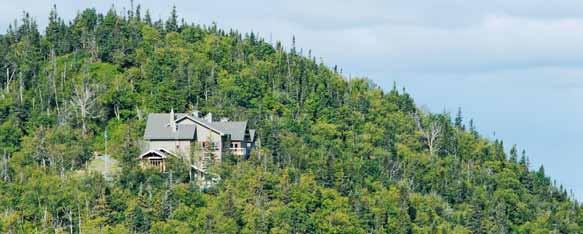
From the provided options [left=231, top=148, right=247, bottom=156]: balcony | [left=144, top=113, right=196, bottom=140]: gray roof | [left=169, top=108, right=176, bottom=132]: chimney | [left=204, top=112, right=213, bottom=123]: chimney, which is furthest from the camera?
[left=204, top=112, right=213, bottom=123]: chimney

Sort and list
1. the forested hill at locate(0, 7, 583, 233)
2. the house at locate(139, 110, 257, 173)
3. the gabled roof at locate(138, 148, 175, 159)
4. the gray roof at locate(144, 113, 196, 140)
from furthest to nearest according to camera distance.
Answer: the gray roof at locate(144, 113, 196, 140)
the house at locate(139, 110, 257, 173)
the gabled roof at locate(138, 148, 175, 159)
the forested hill at locate(0, 7, 583, 233)

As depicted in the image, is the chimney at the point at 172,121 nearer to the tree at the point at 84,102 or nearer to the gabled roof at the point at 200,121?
the gabled roof at the point at 200,121

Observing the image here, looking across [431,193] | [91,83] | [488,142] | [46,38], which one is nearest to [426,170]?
[431,193]

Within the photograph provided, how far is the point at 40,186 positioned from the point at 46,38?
50.9 meters

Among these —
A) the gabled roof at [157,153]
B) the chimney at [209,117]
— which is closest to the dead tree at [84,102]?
Answer: the chimney at [209,117]

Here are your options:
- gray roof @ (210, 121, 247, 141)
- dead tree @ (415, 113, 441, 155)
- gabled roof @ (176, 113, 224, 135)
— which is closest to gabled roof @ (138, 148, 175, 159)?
gabled roof @ (176, 113, 224, 135)

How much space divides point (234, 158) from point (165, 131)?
700 centimetres

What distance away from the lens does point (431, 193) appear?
158875mm

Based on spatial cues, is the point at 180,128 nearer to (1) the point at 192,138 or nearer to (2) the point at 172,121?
(2) the point at 172,121

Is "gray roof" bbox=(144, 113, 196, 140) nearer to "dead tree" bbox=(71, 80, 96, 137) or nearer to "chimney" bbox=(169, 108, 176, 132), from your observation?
"chimney" bbox=(169, 108, 176, 132)

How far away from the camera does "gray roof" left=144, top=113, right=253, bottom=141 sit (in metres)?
149

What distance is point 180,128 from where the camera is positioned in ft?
492

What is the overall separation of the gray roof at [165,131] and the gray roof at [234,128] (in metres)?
2.86

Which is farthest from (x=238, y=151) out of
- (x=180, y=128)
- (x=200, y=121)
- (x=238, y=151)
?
(x=180, y=128)
